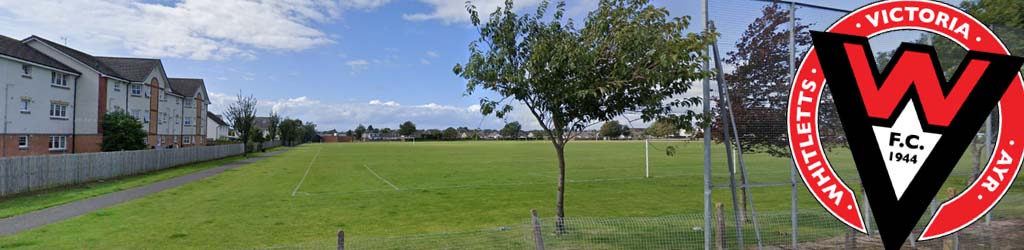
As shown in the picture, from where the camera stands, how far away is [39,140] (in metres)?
28.5

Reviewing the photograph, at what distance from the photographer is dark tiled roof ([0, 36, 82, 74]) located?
86.4 ft

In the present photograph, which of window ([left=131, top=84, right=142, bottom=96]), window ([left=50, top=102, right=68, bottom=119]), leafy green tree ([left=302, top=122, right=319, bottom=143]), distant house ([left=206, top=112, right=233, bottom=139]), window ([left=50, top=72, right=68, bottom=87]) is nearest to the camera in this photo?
window ([left=50, top=72, right=68, bottom=87])

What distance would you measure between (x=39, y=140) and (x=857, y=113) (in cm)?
3880

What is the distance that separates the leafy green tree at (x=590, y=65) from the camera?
6.27m

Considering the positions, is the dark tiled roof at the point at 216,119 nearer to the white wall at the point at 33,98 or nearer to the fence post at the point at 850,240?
the white wall at the point at 33,98

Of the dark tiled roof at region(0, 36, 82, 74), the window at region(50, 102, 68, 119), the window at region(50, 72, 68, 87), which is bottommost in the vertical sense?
the window at region(50, 102, 68, 119)

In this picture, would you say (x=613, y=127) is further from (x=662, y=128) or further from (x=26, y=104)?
(x=26, y=104)

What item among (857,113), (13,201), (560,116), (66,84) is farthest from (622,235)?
(66,84)

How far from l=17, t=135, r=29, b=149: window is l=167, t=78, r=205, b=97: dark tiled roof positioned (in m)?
25.6

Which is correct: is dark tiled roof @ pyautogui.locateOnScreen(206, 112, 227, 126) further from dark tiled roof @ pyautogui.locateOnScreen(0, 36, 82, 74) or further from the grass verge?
the grass verge

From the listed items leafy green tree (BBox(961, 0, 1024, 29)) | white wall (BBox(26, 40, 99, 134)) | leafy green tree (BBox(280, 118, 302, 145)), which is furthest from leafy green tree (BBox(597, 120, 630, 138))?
leafy green tree (BBox(280, 118, 302, 145))

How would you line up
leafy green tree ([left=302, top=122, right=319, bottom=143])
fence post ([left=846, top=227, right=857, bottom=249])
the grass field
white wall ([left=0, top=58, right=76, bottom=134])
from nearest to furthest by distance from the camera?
fence post ([left=846, top=227, right=857, bottom=249])
the grass field
white wall ([left=0, top=58, right=76, bottom=134])
leafy green tree ([left=302, top=122, right=319, bottom=143])

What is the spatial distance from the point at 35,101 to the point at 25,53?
9.02 ft

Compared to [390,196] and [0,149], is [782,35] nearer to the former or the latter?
[390,196]
